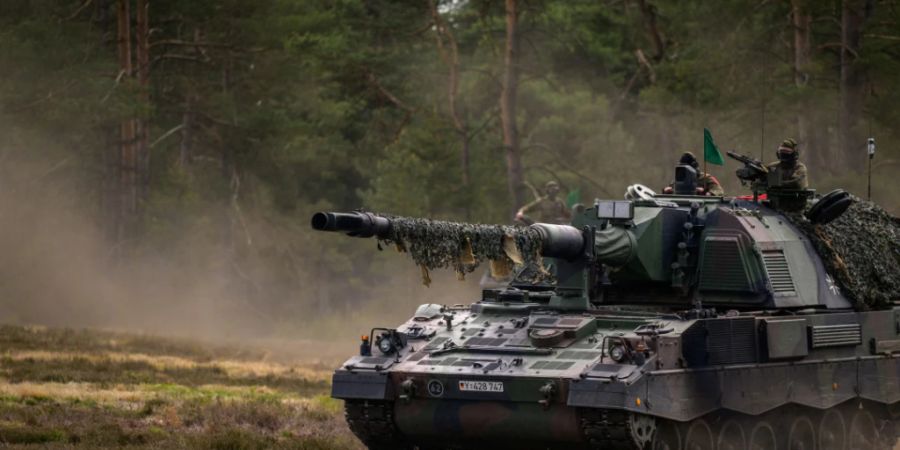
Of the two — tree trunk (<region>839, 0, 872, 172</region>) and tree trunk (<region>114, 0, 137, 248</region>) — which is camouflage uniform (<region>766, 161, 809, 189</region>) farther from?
tree trunk (<region>114, 0, 137, 248</region>)

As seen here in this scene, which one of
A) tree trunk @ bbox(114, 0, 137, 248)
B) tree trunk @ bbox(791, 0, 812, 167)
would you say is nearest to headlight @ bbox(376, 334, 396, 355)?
tree trunk @ bbox(791, 0, 812, 167)

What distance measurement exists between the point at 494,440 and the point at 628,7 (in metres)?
34.8

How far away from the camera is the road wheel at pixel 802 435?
1659cm

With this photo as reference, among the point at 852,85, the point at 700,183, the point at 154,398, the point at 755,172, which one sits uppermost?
the point at 852,85

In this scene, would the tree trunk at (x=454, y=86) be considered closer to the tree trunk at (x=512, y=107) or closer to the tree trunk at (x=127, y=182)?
the tree trunk at (x=512, y=107)

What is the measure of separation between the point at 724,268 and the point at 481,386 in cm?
300

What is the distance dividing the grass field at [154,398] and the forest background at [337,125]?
981 cm

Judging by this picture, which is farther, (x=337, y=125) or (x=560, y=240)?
(x=337, y=125)

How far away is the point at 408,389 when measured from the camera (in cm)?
1535

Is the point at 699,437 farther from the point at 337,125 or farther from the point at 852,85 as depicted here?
the point at 337,125

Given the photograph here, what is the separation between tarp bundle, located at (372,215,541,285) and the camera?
14227 mm

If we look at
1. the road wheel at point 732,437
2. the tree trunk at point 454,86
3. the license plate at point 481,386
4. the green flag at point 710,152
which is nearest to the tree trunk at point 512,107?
the tree trunk at point 454,86

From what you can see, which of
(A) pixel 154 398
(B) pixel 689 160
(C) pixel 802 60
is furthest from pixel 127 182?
(B) pixel 689 160

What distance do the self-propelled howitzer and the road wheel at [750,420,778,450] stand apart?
0.02 meters
